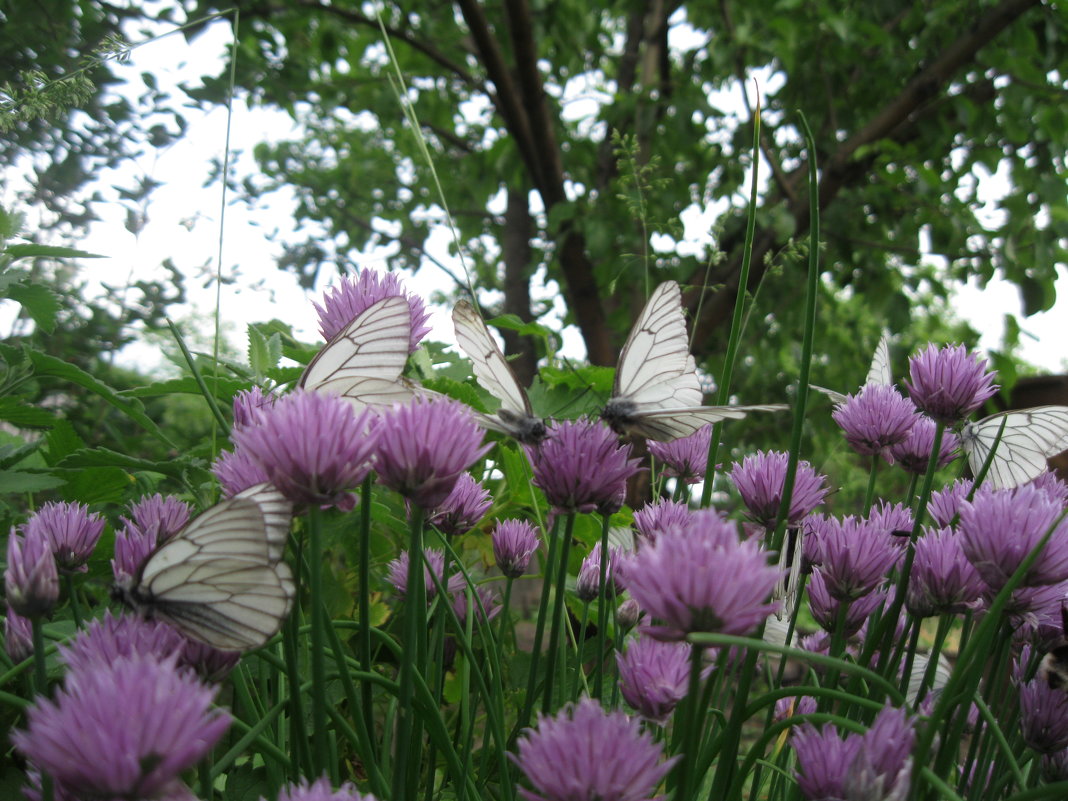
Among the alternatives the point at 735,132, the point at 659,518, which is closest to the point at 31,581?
the point at 659,518

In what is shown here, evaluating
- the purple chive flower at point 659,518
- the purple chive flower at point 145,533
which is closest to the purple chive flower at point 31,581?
the purple chive flower at point 145,533

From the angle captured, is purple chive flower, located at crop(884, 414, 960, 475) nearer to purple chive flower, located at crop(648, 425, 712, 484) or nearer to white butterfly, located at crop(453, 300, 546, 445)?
purple chive flower, located at crop(648, 425, 712, 484)

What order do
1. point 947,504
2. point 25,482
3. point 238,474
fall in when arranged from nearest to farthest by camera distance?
point 238,474 < point 947,504 < point 25,482

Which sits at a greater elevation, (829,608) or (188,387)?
(188,387)

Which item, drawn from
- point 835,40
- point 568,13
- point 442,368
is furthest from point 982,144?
point 442,368

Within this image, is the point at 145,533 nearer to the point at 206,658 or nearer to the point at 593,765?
the point at 206,658

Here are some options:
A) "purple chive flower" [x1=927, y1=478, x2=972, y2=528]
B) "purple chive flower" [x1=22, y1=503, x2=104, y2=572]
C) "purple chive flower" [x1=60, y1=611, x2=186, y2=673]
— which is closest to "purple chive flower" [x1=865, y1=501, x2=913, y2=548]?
"purple chive flower" [x1=927, y1=478, x2=972, y2=528]

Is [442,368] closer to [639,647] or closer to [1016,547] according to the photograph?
[639,647]
